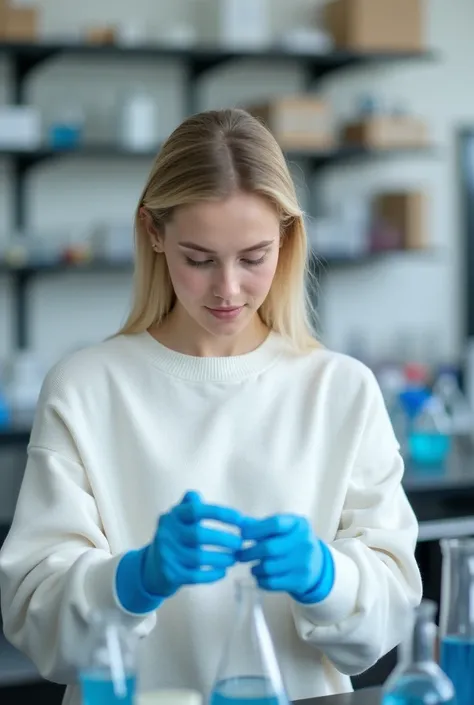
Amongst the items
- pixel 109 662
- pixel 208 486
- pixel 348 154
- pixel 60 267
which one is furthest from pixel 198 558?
→ pixel 348 154

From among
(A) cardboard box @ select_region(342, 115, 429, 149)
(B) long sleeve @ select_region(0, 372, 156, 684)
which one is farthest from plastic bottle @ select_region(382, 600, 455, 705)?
(A) cardboard box @ select_region(342, 115, 429, 149)

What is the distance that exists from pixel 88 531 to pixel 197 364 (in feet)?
0.90

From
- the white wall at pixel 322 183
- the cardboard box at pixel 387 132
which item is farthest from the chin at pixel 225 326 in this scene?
the cardboard box at pixel 387 132

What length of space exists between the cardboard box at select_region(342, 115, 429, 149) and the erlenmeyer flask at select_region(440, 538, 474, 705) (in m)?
3.61

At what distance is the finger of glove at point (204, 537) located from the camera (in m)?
1.12

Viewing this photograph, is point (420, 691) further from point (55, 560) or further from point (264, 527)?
point (55, 560)

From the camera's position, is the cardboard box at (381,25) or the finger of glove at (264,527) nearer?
the finger of glove at (264,527)

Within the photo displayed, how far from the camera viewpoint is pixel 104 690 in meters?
0.94

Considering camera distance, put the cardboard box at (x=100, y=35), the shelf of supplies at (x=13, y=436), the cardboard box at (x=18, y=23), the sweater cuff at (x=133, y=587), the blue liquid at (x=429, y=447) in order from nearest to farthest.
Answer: the sweater cuff at (x=133, y=587)
the blue liquid at (x=429, y=447)
the shelf of supplies at (x=13, y=436)
the cardboard box at (x=18, y=23)
the cardboard box at (x=100, y=35)

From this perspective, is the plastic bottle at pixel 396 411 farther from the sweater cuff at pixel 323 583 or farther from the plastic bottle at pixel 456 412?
the sweater cuff at pixel 323 583

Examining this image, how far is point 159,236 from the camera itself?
4.95 ft

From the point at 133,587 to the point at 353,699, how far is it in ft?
0.88

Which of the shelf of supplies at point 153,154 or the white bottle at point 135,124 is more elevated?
the white bottle at point 135,124

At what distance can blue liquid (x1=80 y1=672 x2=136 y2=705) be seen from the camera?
941 mm
